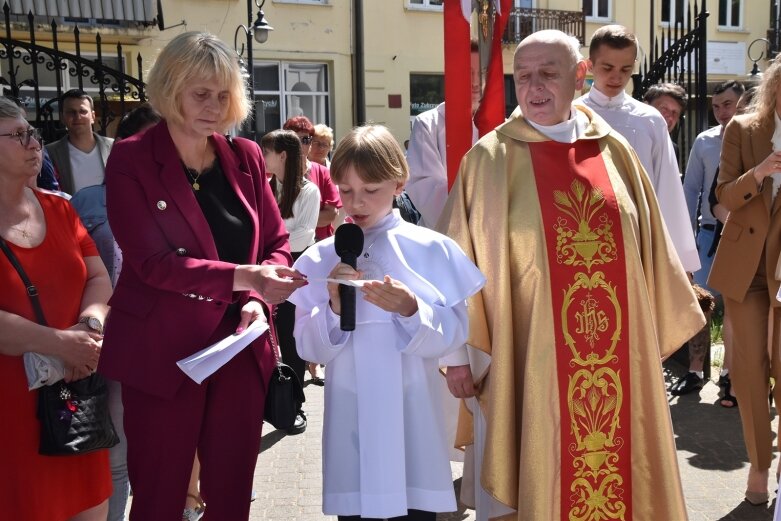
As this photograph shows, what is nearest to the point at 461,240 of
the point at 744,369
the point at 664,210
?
the point at 664,210

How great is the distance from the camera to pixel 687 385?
6.27m

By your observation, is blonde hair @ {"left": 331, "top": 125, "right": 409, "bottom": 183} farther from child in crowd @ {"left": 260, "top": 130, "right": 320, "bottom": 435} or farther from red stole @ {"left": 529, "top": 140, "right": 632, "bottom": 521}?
child in crowd @ {"left": 260, "top": 130, "right": 320, "bottom": 435}

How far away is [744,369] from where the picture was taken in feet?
14.2

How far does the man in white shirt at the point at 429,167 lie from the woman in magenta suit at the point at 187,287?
1531mm

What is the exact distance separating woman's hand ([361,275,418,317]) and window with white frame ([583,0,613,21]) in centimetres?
2051

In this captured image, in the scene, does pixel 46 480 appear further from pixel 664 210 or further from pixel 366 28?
pixel 366 28

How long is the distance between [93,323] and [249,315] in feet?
2.17

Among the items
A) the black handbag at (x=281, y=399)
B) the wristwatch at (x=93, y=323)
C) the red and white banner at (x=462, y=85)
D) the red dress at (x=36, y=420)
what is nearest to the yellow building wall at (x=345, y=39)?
the red and white banner at (x=462, y=85)

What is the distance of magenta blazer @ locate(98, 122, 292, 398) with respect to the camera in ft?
8.93

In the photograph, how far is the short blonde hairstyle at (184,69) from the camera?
2811mm

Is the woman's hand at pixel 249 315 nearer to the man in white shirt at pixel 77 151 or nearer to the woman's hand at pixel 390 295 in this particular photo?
the woman's hand at pixel 390 295

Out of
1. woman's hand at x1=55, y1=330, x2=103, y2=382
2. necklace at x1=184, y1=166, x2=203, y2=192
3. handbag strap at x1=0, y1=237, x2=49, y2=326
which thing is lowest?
woman's hand at x1=55, y1=330, x2=103, y2=382

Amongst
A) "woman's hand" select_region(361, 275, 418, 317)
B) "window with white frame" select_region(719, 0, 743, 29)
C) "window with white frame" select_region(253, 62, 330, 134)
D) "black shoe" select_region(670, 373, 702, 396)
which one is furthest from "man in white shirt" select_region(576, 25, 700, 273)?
"window with white frame" select_region(719, 0, 743, 29)

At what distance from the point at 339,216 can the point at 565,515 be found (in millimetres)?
4638
